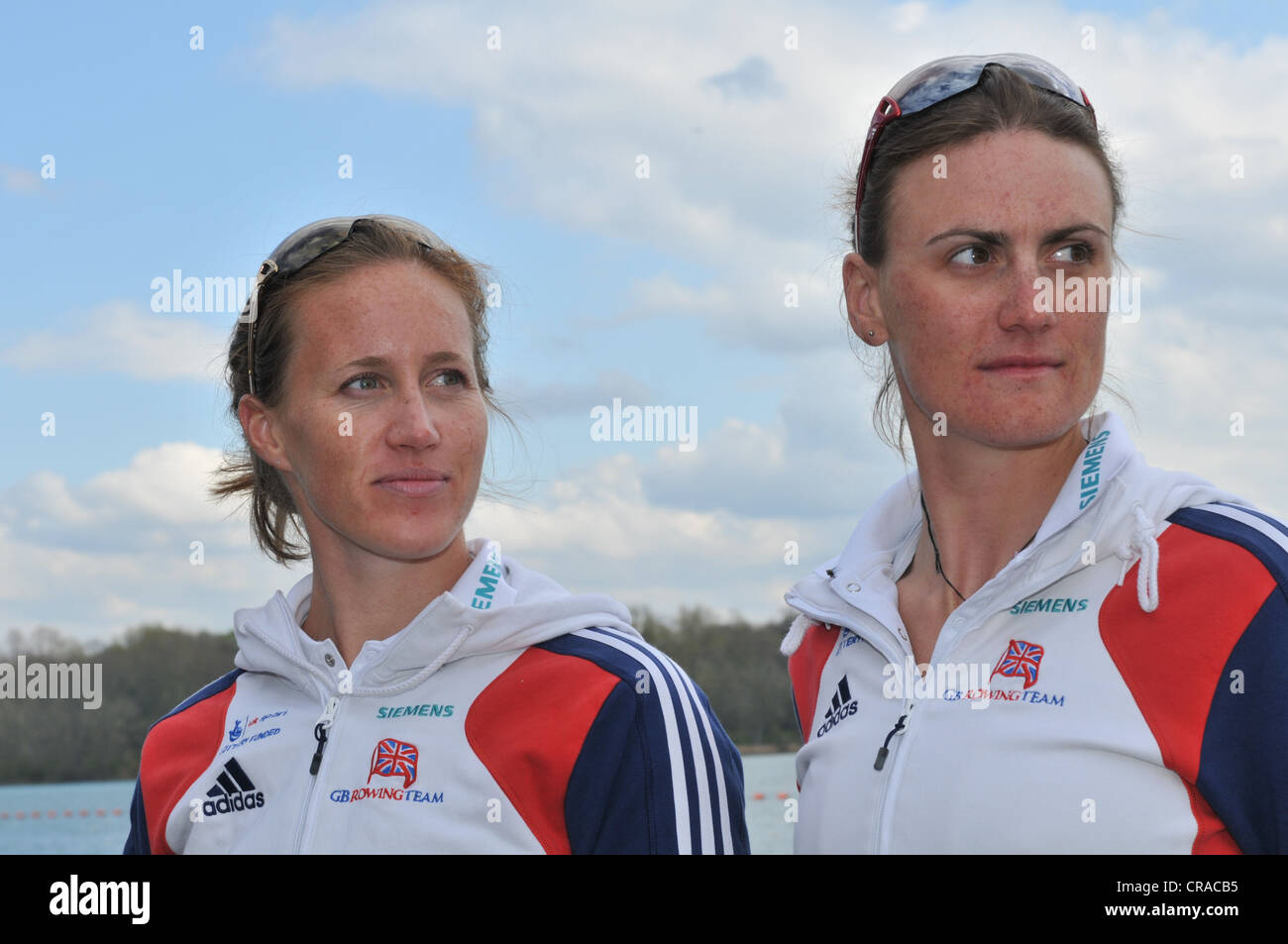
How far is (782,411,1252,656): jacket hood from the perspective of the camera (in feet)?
9.40

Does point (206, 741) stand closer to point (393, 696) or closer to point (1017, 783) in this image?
point (393, 696)

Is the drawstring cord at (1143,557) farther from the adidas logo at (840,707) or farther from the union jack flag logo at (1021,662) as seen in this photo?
the adidas logo at (840,707)

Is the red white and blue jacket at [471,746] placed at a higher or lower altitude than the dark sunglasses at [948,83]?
lower

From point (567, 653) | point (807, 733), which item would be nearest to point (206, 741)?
point (567, 653)

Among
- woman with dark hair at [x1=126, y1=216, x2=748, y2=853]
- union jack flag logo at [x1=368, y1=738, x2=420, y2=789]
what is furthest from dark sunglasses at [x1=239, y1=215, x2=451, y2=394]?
union jack flag logo at [x1=368, y1=738, x2=420, y2=789]

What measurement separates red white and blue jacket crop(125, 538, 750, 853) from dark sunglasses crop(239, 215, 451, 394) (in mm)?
975

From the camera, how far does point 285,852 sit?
10.9 ft

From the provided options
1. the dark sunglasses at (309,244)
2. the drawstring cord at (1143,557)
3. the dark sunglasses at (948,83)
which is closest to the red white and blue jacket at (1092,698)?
the drawstring cord at (1143,557)

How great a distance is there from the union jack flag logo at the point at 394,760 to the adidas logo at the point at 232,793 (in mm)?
439

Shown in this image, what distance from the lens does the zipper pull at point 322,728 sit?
3.45m

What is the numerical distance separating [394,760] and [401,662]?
293mm

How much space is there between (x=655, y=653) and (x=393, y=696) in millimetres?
784

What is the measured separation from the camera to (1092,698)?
110 inches
